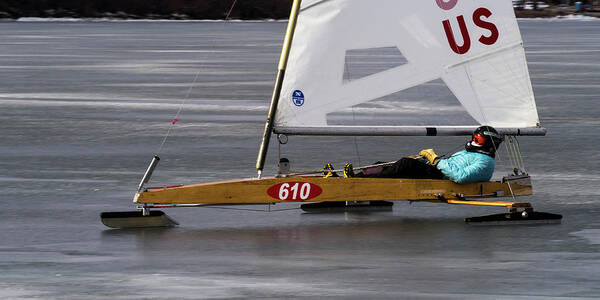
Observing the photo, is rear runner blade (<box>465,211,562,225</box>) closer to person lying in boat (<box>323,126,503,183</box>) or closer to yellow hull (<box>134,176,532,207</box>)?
yellow hull (<box>134,176,532,207</box>)

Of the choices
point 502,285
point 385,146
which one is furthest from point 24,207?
point 385,146

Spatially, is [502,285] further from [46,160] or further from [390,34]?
[46,160]

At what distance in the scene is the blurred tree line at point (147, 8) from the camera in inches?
3716

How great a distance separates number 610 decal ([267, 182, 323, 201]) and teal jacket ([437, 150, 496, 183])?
1.17 metres

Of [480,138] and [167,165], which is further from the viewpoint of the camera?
[167,165]

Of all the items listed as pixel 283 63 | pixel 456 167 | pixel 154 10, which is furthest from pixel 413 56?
pixel 154 10

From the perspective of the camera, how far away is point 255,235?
9453 mm

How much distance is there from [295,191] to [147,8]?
Answer: 91068 millimetres

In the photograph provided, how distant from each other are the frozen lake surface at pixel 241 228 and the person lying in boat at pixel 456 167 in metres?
0.41

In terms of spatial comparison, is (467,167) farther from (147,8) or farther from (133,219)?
(147,8)

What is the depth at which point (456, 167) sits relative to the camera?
396 inches

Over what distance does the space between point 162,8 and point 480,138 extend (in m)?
91.3

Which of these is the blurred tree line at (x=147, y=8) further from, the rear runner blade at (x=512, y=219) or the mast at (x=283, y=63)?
the rear runner blade at (x=512, y=219)

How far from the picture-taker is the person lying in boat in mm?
9984
